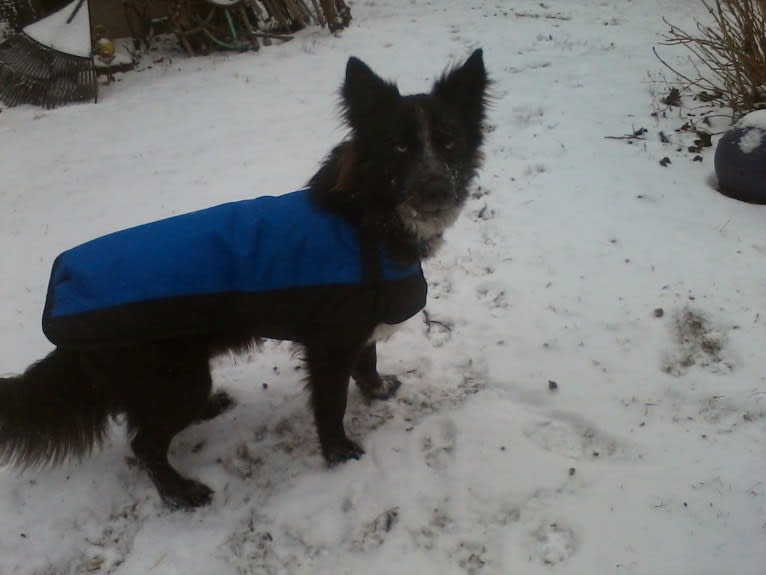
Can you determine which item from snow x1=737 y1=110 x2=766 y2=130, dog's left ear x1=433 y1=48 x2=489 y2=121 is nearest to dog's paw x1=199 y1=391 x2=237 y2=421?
dog's left ear x1=433 y1=48 x2=489 y2=121

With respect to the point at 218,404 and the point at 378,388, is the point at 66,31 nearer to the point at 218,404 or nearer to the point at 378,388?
the point at 218,404

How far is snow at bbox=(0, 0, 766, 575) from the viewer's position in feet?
8.33

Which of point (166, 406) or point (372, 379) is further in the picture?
point (372, 379)

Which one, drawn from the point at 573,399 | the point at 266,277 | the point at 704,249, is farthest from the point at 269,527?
the point at 704,249

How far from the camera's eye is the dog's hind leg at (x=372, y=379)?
3213mm

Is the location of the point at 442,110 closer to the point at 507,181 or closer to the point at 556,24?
the point at 507,181

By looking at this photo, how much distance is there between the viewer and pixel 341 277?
2.52m

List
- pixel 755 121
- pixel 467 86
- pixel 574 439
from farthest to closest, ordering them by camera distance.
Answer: pixel 755 121
pixel 574 439
pixel 467 86

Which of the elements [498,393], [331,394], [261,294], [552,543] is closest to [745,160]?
[498,393]

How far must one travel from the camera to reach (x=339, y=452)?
294cm

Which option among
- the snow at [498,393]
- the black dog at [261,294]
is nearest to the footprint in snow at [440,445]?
the snow at [498,393]

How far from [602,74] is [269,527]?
700 centimetres

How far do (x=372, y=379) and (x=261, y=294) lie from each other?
103 cm

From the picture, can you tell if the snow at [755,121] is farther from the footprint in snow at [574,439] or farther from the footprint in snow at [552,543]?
the footprint in snow at [552,543]
